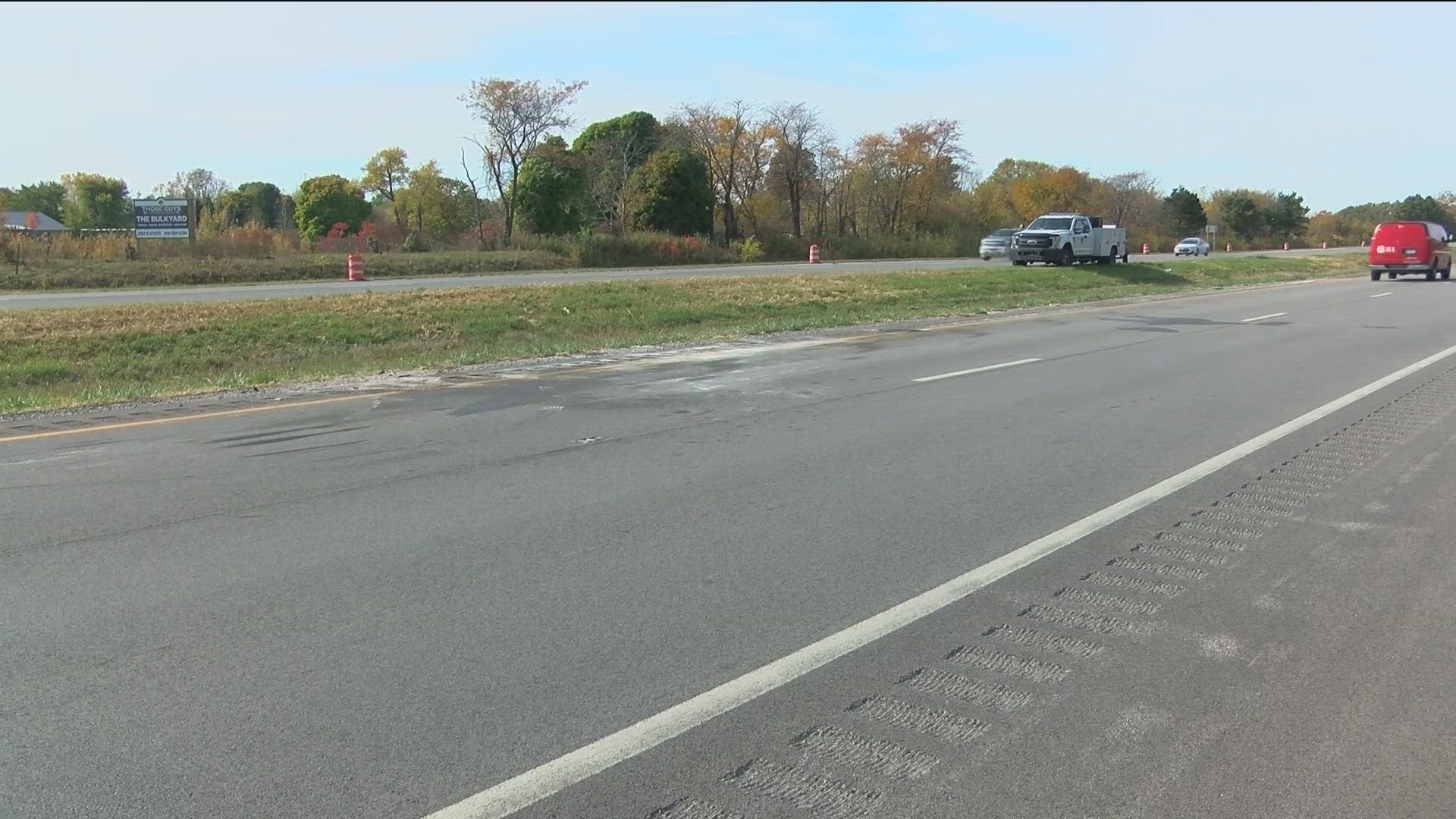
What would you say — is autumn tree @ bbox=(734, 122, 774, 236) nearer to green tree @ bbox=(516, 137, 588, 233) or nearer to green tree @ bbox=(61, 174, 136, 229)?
green tree @ bbox=(516, 137, 588, 233)

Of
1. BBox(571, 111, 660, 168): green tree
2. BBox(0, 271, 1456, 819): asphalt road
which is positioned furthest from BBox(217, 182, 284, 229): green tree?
BBox(0, 271, 1456, 819): asphalt road

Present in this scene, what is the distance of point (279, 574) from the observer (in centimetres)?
573

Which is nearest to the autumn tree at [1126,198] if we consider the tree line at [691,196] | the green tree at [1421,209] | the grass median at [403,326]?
the tree line at [691,196]

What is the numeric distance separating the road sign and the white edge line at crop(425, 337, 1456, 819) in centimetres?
3969

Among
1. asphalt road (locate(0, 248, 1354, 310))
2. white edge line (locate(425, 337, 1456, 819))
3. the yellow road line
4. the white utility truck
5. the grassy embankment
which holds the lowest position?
white edge line (locate(425, 337, 1456, 819))

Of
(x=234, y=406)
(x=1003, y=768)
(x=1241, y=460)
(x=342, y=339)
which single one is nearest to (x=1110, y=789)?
(x=1003, y=768)

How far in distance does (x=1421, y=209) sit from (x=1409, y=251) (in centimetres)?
10195

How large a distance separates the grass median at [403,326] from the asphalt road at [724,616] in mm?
6637

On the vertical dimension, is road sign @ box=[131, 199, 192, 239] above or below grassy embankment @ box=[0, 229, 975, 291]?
above

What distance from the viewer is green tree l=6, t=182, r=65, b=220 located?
107 meters

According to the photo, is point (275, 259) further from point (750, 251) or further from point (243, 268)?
point (750, 251)

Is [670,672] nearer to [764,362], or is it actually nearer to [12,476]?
[12,476]

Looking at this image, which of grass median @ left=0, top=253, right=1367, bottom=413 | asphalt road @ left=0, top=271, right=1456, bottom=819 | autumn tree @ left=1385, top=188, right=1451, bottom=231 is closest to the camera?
asphalt road @ left=0, top=271, right=1456, bottom=819

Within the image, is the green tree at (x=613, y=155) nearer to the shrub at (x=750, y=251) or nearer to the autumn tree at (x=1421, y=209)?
the shrub at (x=750, y=251)
